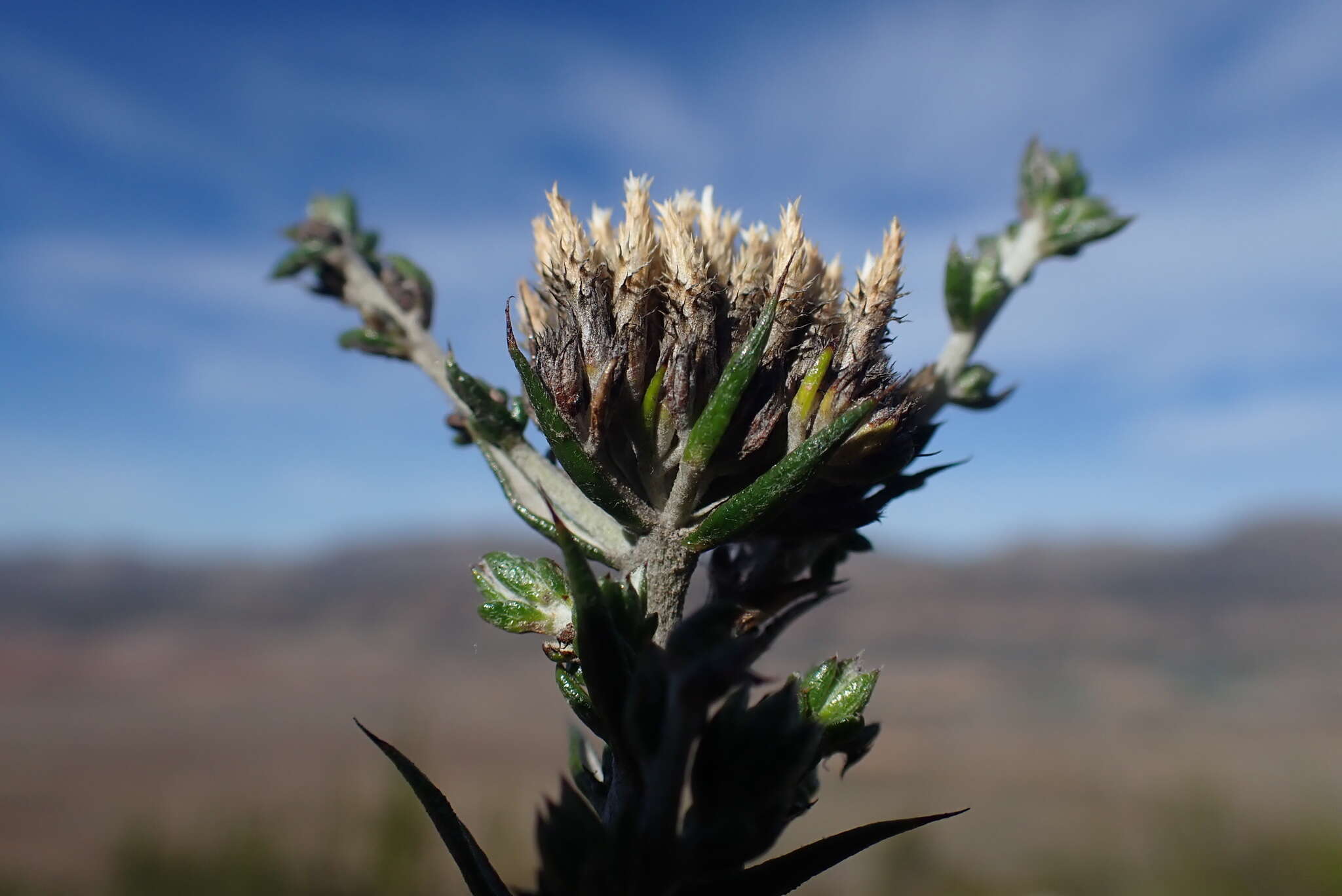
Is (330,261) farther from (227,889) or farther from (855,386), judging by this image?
(227,889)

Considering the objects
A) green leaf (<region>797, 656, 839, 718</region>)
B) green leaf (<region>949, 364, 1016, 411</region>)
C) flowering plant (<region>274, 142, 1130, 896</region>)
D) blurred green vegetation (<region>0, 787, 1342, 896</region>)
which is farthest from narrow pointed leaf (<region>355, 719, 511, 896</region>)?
blurred green vegetation (<region>0, 787, 1342, 896</region>)

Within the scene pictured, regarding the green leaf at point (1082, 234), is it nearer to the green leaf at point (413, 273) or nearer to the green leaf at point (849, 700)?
the green leaf at point (849, 700)

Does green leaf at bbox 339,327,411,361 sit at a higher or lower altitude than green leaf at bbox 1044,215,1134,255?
higher

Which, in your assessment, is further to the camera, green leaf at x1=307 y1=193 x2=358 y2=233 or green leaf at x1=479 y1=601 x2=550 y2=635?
green leaf at x1=307 y1=193 x2=358 y2=233

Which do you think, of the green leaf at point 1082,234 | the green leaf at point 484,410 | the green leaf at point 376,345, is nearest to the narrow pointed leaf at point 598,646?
A: the green leaf at point 484,410

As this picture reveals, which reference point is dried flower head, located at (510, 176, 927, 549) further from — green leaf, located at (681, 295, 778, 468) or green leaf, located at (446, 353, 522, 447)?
green leaf, located at (446, 353, 522, 447)

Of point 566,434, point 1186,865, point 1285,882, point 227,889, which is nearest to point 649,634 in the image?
point 566,434
